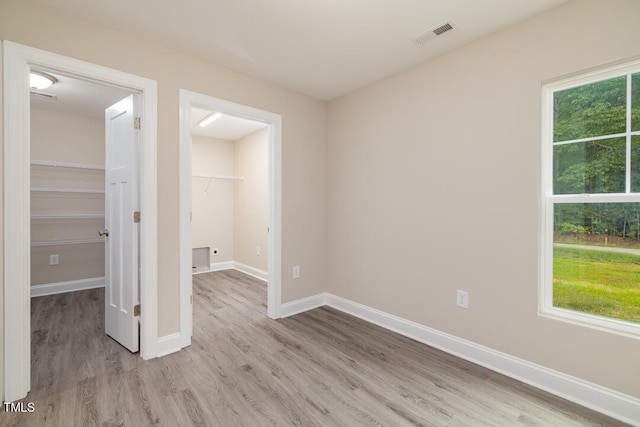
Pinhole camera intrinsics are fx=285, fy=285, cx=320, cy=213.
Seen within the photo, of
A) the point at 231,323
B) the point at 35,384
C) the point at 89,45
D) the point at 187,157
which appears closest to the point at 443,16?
the point at 187,157

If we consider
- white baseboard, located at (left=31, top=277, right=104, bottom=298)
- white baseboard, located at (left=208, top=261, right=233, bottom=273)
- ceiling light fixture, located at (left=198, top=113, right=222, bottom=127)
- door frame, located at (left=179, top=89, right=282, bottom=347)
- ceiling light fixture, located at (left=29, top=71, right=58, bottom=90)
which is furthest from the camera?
white baseboard, located at (left=208, top=261, right=233, bottom=273)

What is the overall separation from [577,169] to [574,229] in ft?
1.31

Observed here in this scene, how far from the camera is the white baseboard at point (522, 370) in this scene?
1668 millimetres

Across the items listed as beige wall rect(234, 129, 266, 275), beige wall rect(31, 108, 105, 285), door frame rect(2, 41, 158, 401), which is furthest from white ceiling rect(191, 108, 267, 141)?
door frame rect(2, 41, 158, 401)

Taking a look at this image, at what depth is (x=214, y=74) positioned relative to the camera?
264cm

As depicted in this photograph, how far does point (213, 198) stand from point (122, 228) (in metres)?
2.98

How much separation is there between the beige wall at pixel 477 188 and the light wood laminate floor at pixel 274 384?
0.34 metres

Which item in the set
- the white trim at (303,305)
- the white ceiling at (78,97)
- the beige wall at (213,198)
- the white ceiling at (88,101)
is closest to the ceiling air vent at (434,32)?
the white ceiling at (88,101)

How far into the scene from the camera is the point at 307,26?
208 cm

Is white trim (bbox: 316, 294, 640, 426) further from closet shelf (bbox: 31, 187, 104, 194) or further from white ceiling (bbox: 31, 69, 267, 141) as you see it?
closet shelf (bbox: 31, 187, 104, 194)

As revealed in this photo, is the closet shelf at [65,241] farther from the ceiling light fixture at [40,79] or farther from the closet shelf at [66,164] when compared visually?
the ceiling light fixture at [40,79]

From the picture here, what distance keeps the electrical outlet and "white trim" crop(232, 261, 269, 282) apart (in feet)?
9.99

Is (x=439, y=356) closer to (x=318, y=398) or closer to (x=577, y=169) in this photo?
(x=318, y=398)

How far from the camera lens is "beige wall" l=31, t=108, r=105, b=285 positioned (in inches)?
157
